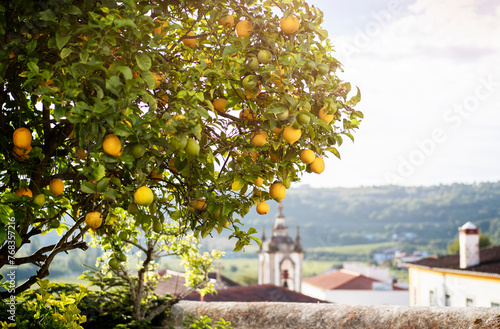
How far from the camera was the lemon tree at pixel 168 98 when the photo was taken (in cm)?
238

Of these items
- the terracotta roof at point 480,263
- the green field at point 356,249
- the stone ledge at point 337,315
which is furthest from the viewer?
the green field at point 356,249

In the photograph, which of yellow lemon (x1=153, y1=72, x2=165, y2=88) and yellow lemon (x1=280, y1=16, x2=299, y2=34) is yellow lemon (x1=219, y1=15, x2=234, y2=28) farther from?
yellow lemon (x1=153, y1=72, x2=165, y2=88)

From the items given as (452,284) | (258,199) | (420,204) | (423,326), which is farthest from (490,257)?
(420,204)

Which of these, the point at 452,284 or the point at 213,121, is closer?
the point at 213,121

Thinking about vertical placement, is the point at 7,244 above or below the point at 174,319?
above

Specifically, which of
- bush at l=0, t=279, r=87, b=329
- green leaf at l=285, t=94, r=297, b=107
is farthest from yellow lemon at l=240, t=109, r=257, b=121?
bush at l=0, t=279, r=87, b=329

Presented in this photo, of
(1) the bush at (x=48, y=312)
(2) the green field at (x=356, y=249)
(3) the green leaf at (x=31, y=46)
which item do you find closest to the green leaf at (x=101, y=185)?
(3) the green leaf at (x=31, y=46)

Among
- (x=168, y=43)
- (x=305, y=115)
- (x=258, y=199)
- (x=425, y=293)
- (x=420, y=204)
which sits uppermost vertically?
(x=420, y=204)

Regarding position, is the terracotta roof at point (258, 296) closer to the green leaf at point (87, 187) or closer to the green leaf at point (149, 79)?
the green leaf at point (87, 187)

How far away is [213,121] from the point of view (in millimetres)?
3293

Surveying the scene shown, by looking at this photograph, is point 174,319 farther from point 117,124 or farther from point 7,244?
point 117,124

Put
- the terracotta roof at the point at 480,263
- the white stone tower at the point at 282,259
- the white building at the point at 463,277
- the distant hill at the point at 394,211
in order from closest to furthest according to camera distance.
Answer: the white building at the point at 463,277 < the terracotta roof at the point at 480,263 < the white stone tower at the point at 282,259 < the distant hill at the point at 394,211

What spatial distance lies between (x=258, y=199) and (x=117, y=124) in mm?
1301

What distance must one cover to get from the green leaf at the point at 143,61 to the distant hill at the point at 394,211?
3295 inches
